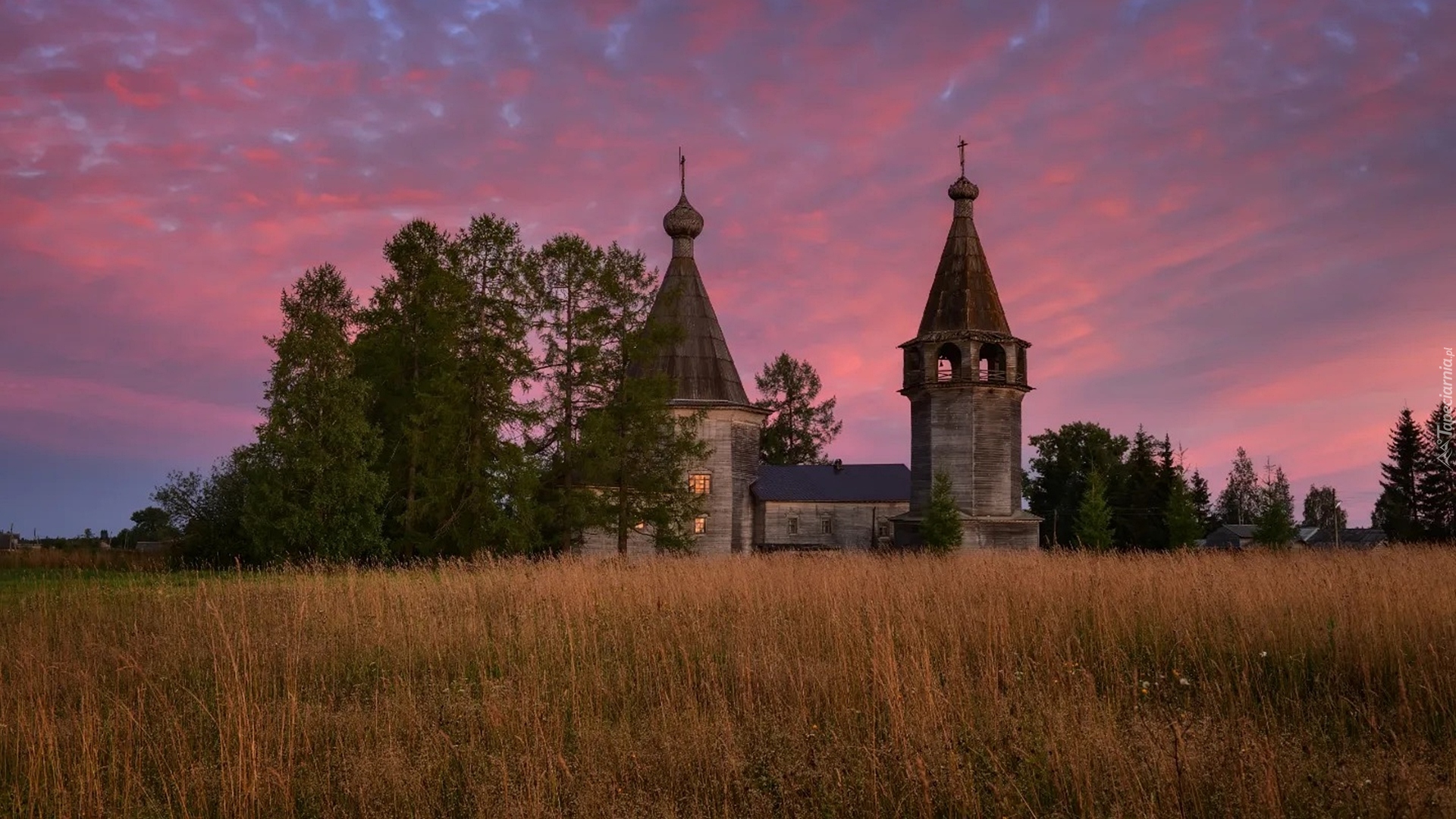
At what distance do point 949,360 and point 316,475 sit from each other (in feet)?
77.7

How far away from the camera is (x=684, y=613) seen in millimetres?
10312

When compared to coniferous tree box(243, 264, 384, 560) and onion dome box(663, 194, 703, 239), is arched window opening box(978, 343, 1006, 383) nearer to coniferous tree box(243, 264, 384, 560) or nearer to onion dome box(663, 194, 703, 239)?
onion dome box(663, 194, 703, 239)

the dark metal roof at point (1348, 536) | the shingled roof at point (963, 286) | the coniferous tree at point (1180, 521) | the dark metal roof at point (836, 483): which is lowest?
the dark metal roof at point (1348, 536)

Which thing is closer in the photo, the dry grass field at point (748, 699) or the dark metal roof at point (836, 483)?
the dry grass field at point (748, 699)

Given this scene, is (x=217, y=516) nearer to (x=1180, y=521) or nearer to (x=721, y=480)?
(x=721, y=480)

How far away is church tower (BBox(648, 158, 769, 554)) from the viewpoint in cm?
3616

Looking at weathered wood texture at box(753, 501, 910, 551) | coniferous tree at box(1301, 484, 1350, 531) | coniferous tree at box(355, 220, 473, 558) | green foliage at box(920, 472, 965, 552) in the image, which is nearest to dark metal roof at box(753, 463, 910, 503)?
weathered wood texture at box(753, 501, 910, 551)

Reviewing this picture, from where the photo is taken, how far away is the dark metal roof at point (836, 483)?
148 feet

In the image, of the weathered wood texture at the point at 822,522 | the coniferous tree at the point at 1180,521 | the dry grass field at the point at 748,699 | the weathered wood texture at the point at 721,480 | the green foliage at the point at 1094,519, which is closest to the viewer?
the dry grass field at the point at 748,699

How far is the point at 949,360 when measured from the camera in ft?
128

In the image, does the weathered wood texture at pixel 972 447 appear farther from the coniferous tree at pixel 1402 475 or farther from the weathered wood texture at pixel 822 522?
the coniferous tree at pixel 1402 475

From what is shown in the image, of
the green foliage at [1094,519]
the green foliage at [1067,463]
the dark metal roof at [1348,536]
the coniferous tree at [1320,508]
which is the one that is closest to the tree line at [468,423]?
the green foliage at [1094,519]

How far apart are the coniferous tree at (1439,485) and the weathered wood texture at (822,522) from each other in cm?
3066

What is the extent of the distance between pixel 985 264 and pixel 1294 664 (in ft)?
107
